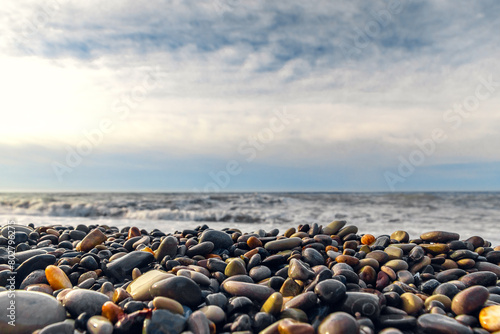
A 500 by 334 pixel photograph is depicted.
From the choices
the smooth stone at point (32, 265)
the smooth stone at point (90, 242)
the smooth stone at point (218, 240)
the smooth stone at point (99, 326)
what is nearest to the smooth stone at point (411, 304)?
the smooth stone at point (218, 240)

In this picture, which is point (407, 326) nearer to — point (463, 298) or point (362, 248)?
Answer: point (463, 298)

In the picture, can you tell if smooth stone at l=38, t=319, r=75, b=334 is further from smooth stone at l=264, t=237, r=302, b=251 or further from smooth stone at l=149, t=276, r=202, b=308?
smooth stone at l=264, t=237, r=302, b=251

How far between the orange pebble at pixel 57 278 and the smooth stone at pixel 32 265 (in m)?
0.23

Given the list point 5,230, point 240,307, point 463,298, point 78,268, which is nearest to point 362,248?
point 463,298

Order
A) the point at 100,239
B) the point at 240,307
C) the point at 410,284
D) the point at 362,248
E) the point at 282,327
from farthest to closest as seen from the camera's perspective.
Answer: the point at 100,239 < the point at 362,248 < the point at 410,284 < the point at 240,307 < the point at 282,327

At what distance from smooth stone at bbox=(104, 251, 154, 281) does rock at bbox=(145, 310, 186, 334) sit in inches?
39.4

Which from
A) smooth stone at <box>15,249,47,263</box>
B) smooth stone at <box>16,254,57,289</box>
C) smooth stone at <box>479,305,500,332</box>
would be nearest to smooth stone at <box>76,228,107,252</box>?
smooth stone at <box>15,249,47,263</box>

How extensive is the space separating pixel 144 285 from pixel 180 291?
0.33 meters

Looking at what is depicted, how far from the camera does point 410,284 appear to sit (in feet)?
8.55

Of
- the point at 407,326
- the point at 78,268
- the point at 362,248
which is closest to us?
the point at 407,326

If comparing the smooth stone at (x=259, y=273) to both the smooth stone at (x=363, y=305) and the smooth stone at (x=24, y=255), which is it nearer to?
the smooth stone at (x=363, y=305)

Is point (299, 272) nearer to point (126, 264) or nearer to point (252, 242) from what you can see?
point (252, 242)

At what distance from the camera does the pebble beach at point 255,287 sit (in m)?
1.90

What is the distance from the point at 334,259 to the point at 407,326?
1.08 meters
